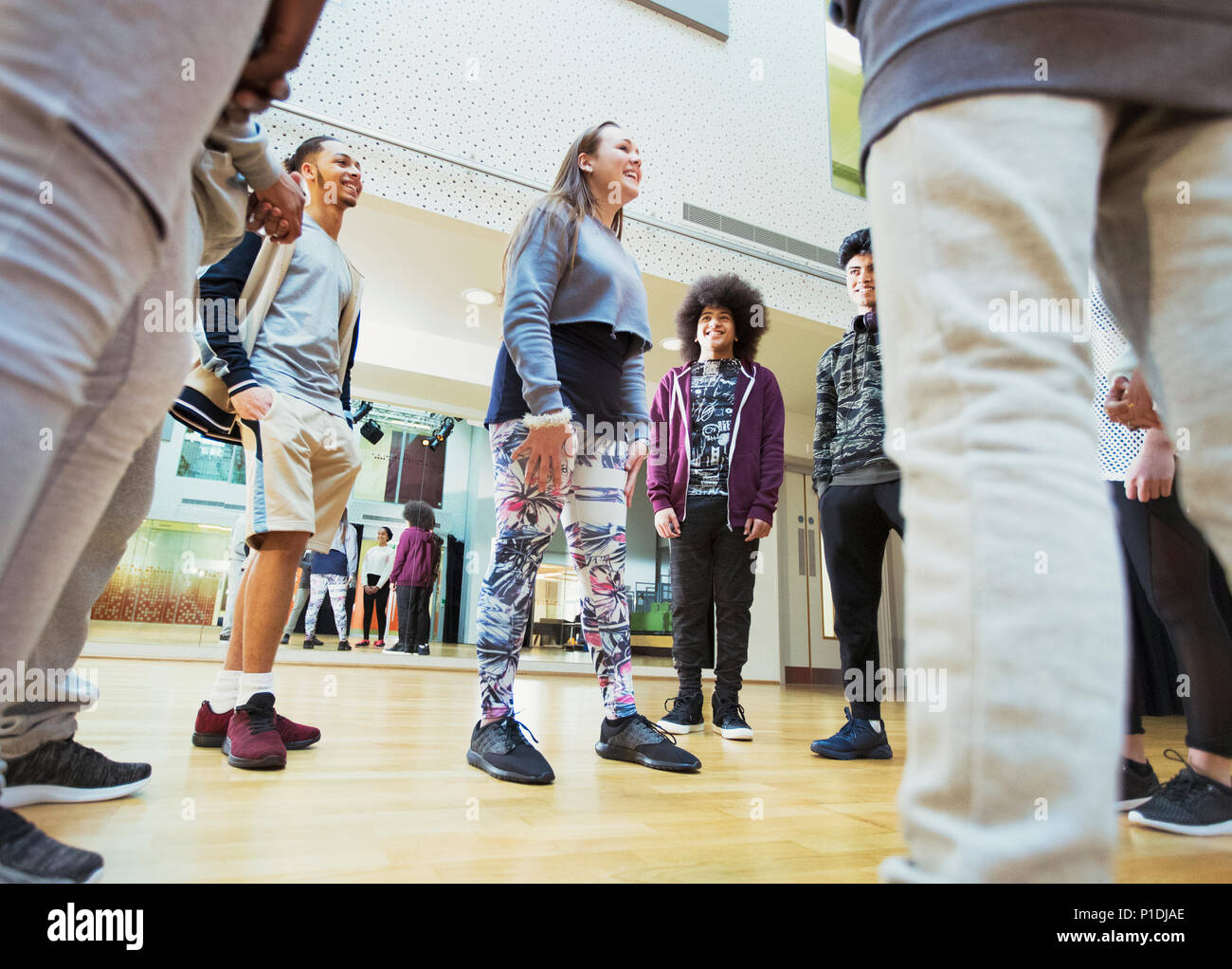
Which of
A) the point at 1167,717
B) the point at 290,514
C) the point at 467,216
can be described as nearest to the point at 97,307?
the point at 290,514

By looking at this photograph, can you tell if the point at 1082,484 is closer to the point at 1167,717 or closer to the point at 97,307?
the point at 97,307

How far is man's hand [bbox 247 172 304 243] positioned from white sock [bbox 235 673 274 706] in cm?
94

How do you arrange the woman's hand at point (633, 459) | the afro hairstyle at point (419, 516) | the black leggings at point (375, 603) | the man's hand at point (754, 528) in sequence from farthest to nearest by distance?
the black leggings at point (375, 603) → the afro hairstyle at point (419, 516) → the man's hand at point (754, 528) → the woman's hand at point (633, 459)

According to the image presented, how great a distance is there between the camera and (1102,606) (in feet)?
1.34

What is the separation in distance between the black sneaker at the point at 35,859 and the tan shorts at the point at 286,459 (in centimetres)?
89

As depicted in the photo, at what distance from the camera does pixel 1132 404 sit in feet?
3.43

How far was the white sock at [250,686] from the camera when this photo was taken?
1.46m

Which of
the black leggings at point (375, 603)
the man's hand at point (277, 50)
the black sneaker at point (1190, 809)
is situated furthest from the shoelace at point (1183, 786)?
the black leggings at point (375, 603)

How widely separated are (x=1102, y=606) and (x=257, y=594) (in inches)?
60.4

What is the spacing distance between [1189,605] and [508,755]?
1.35 meters

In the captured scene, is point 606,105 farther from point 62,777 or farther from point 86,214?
point 86,214

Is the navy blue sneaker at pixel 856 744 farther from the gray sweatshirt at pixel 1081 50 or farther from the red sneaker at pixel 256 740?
the gray sweatshirt at pixel 1081 50

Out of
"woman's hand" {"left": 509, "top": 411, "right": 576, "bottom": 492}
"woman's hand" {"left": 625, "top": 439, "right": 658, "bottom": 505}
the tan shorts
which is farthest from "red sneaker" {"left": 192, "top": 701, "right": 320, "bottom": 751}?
"woman's hand" {"left": 625, "top": 439, "right": 658, "bottom": 505}

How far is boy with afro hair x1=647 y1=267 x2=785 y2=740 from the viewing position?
8.20 ft
